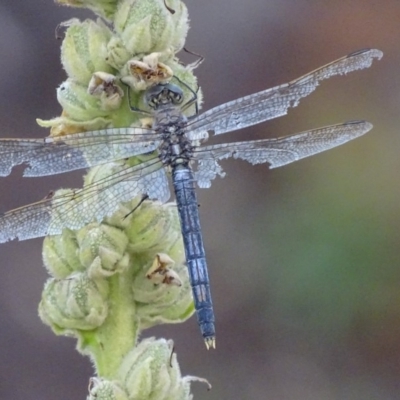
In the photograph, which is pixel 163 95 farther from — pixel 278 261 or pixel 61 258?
pixel 278 261

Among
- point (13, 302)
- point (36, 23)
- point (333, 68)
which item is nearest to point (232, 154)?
point (333, 68)

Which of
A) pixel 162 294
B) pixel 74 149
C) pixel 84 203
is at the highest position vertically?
pixel 74 149

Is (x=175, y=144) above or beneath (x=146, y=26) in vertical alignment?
beneath

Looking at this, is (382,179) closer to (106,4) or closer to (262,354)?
(262,354)

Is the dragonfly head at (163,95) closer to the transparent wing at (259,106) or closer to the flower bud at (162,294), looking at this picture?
the flower bud at (162,294)

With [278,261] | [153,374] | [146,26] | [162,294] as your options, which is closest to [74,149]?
[146,26]
